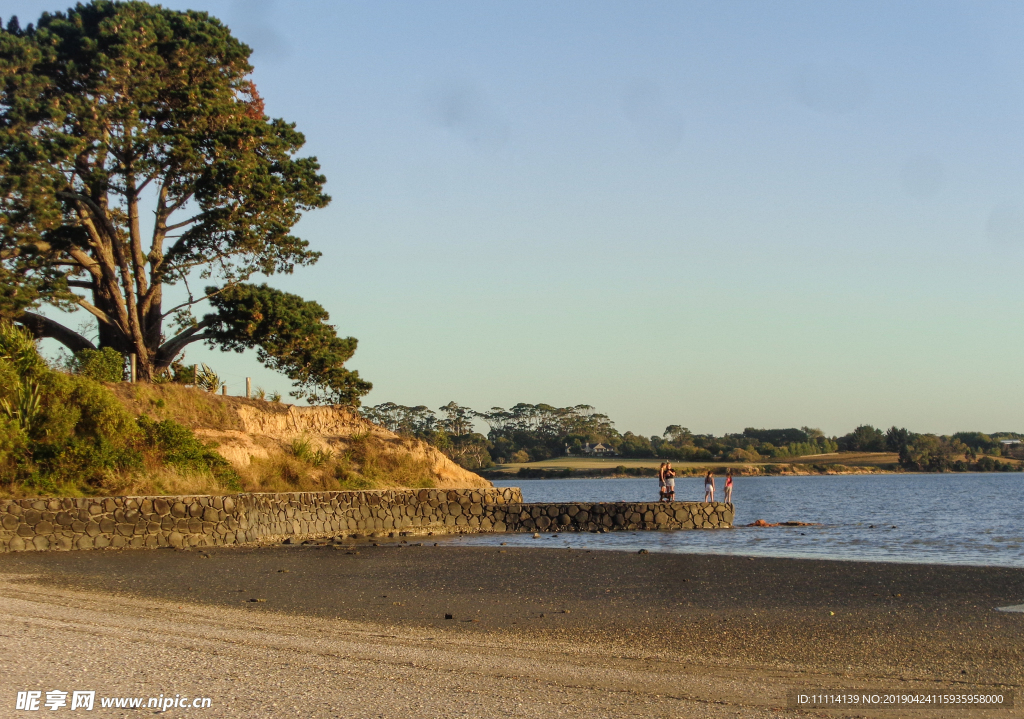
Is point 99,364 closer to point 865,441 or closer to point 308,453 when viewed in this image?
Result: point 308,453

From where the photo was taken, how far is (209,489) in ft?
75.8

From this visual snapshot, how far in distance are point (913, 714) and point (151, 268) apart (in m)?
27.0

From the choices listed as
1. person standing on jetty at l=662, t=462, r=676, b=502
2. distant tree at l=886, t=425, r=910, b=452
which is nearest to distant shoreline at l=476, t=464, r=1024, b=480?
distant tree at l=886, t=425, r=910, b=452

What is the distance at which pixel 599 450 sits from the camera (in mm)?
156500

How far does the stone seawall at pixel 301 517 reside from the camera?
19.1m

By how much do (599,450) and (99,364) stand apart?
5329 inches

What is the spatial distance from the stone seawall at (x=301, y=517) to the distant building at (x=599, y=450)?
12405 cm

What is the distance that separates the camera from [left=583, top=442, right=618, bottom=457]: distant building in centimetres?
15525

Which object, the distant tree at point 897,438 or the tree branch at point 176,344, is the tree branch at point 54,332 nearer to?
the tree branch at point 176,344

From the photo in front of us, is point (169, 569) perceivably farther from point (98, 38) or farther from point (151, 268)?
point (98, 38)

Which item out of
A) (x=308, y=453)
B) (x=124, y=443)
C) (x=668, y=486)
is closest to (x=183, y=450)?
(x=124, y=443)

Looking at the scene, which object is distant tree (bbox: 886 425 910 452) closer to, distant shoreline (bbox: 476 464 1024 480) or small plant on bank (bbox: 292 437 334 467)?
distant shoreline (bbox: 476 464 1024 480)

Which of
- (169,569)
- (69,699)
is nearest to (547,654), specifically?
(69,699)

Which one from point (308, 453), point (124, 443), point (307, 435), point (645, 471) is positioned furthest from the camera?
point (645, 471)
